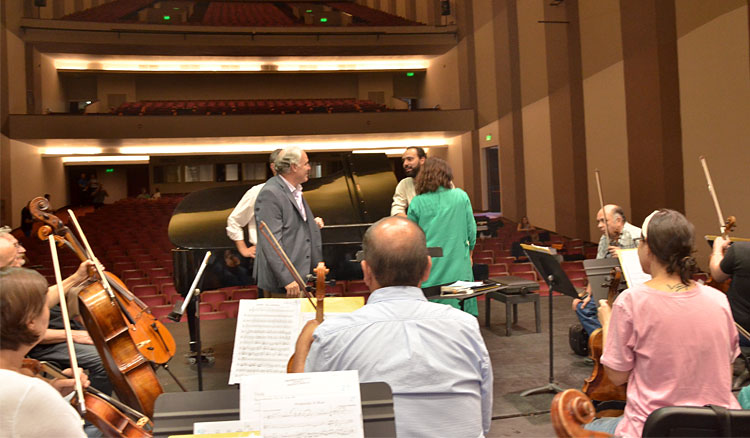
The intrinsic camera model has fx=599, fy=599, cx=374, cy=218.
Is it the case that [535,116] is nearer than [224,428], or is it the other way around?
[224,428]

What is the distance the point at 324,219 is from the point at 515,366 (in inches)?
81.3

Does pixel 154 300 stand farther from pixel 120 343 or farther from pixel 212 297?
pixel 120 343

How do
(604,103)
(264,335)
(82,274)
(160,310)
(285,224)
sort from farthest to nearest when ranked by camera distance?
(604,103) < (160,310) < (285,224) < (82,274) < (264,335)

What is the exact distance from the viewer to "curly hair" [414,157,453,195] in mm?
3484

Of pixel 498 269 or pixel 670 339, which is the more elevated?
pixel 670 339

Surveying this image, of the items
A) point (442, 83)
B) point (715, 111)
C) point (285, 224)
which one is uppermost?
point (442, 83)

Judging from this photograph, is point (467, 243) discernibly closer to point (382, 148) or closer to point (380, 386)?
point (380, 386)

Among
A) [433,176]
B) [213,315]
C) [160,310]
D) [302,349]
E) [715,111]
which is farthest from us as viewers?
[715,111]

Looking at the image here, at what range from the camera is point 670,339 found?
171cm

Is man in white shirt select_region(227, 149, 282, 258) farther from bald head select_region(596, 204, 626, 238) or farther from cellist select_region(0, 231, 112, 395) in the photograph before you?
bald head select_region(596, 204, 626, 238)

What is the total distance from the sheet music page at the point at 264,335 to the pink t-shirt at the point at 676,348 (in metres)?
1.25

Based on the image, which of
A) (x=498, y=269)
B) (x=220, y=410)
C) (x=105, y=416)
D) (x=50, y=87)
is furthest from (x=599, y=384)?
(x=50, y=87)

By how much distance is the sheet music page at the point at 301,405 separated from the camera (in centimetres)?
120

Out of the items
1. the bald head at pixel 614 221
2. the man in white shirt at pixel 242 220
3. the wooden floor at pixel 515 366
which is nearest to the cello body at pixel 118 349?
the wooden floor at pixel 515 366
